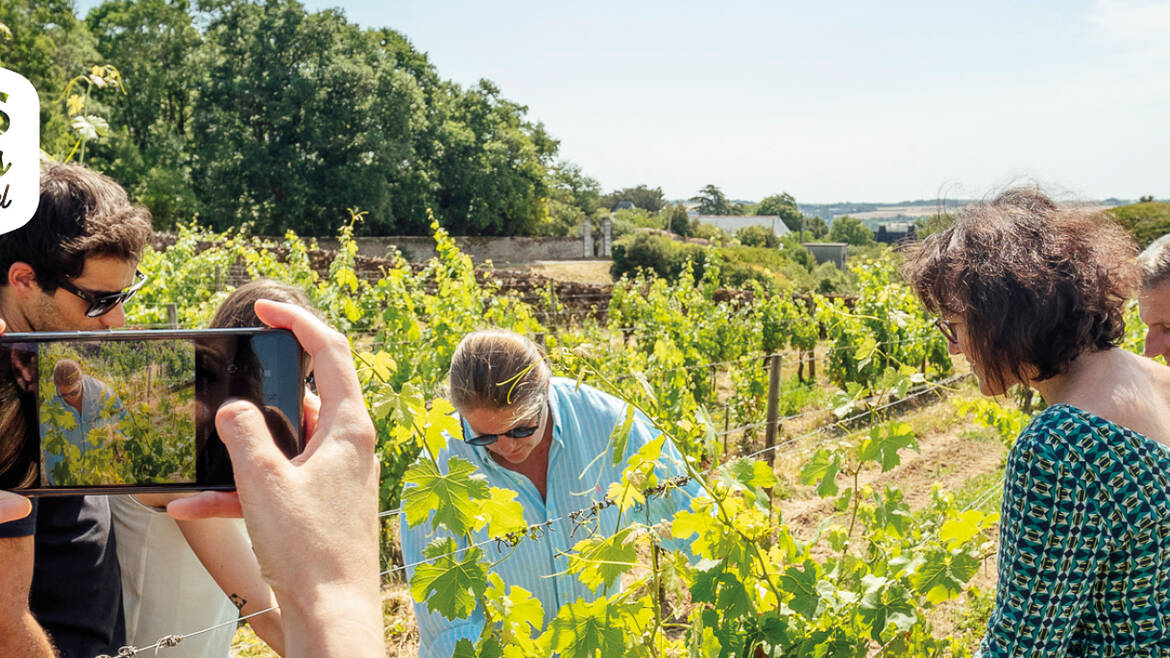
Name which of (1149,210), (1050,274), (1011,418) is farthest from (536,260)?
(1050,274)

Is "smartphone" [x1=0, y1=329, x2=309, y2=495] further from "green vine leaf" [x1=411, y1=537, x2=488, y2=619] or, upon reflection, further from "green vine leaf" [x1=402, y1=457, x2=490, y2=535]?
"green vine leaf" [x1=411, y1=537, x2=488, y2=619]

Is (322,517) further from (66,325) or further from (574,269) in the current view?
(574,269)

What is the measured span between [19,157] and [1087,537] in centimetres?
260

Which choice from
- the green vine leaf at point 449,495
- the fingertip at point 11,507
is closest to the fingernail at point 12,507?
the fingertip at point 11,507

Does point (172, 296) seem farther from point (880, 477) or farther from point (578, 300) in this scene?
point (578, 300)

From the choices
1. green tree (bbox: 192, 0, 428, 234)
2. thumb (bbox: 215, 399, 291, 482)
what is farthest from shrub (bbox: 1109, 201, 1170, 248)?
green tree (bbox: 192, 0, 428, 234)

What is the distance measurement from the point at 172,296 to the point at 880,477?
6649mm

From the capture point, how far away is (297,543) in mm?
787

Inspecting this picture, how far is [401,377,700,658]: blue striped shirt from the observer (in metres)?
2.15

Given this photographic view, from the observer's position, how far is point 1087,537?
4.33 feet

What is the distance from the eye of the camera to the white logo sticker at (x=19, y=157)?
1745 millimetres

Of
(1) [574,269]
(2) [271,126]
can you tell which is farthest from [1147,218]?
(2) [271,126]

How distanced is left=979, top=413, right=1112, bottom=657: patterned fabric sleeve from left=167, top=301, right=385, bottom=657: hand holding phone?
1.11 m

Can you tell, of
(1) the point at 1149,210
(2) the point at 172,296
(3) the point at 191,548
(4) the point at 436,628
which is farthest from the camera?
(1) the point at 1149,210
